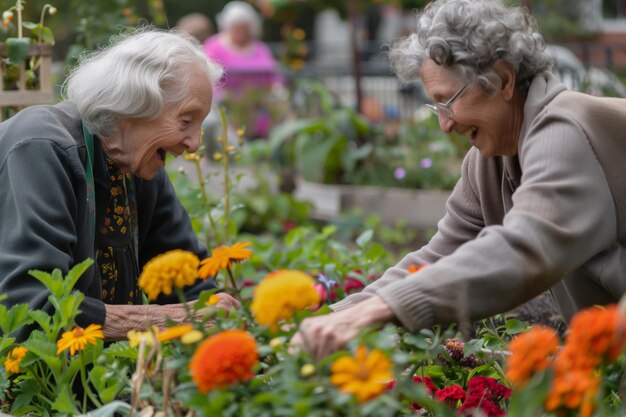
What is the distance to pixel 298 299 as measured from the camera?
67.6 inches

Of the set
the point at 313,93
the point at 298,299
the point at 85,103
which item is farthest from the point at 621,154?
the point at 313,93

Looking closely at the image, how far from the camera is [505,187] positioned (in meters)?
2.73

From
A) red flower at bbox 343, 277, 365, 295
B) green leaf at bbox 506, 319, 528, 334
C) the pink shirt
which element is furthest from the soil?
the pink shirt

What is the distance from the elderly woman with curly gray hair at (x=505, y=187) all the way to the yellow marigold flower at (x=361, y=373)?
22 centimetres

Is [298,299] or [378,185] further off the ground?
[298,299]

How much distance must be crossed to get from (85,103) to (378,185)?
556 centimetres

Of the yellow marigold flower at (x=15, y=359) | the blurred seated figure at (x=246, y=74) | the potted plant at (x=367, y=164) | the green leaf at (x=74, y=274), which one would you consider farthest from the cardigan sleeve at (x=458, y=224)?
the blurred seated figure at (x=246, y=74)

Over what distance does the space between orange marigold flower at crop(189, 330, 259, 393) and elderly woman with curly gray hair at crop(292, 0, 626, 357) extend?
16 cm

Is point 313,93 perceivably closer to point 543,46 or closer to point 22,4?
point 22,4

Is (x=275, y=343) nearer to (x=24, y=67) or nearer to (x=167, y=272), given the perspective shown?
(x=167, y=272)

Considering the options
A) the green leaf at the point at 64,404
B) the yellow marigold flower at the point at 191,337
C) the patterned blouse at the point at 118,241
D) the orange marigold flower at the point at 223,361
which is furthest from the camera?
the patterned blouse at the point at 118,241

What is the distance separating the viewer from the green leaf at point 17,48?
3.47m

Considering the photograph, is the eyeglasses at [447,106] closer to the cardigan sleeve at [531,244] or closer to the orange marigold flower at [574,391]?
the cardigan sleeve at [531,244]

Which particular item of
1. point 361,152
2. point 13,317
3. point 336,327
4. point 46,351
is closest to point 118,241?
point 13,317
